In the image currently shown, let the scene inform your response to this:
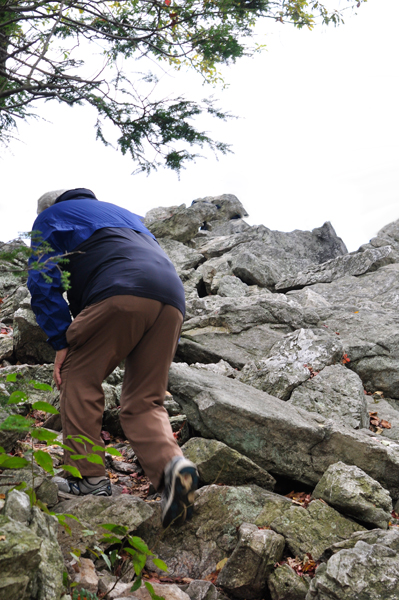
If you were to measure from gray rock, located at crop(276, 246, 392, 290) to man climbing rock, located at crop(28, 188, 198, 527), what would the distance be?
1005 cm

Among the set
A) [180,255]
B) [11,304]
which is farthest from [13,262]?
[180,255]

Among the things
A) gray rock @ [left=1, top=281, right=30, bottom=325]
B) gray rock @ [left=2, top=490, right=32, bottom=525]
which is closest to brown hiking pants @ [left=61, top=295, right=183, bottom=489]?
gray rock @ [left=2, top=490, right=32, bottom=525]

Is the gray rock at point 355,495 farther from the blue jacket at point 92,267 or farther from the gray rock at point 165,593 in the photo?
the blue jacket at point 92,267

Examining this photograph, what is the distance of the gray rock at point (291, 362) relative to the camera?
6.23m

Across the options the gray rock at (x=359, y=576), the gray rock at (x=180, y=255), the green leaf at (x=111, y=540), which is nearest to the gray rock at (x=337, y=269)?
the gray rock at (x=180, y=255)

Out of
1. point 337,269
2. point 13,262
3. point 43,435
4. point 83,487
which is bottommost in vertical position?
point 337,269

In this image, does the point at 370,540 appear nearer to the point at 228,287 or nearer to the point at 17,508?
the point at 17,508

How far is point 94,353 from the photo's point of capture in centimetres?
349

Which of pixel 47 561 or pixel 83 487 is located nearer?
pixel 47 561

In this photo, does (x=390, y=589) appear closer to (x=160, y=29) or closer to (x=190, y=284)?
(x=160, y=29)

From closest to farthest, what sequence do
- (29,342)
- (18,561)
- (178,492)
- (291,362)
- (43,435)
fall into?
(18,561), (43,435), (178,492), (291,362), (29,342)

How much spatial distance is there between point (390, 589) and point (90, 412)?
2.19m

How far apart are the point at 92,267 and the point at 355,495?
257cm

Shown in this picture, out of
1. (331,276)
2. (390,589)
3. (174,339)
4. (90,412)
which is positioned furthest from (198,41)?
(331,276)
